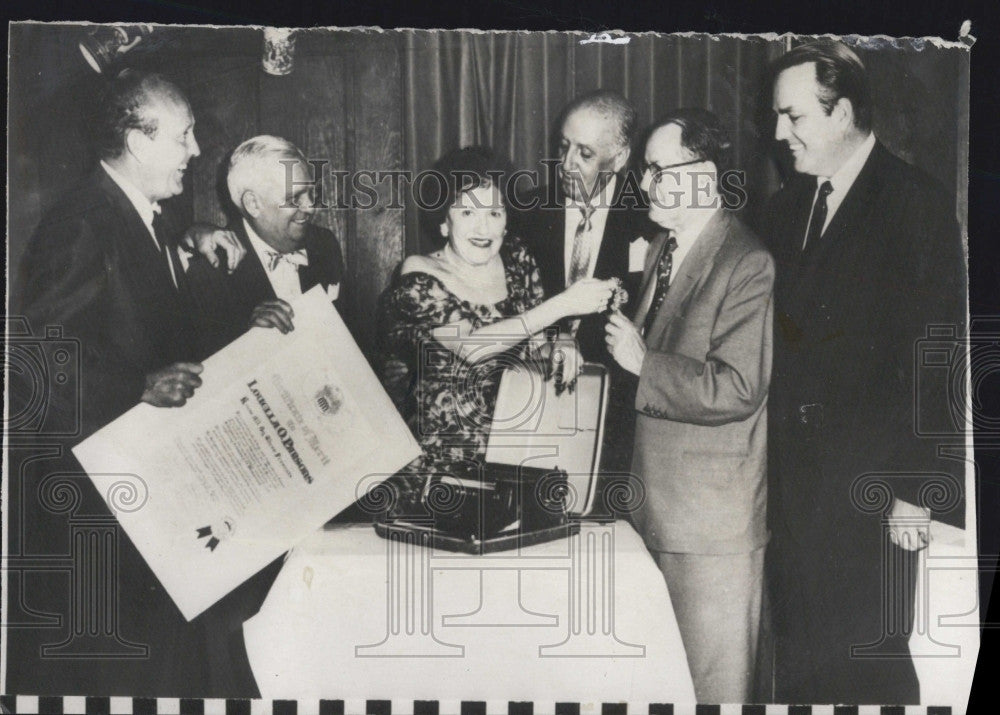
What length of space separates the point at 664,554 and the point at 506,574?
0.36m

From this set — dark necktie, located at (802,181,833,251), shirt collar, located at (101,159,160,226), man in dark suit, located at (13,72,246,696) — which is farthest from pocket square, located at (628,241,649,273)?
shirt collar, located at (101,159,160,226)

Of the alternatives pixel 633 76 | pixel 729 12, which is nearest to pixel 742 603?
pixel 633 76

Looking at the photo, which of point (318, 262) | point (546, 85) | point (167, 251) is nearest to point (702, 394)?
point (546, 85)

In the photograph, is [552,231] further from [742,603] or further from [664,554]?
[742,603]

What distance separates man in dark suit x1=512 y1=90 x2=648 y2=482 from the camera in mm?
2133

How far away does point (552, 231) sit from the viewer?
7.02 feet

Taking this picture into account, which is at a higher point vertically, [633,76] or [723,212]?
[633,76]

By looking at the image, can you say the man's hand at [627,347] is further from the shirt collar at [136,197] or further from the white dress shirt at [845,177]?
the shirt collar at [136,197]

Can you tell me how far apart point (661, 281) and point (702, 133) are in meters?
0.34

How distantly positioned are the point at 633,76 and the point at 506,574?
1153mm

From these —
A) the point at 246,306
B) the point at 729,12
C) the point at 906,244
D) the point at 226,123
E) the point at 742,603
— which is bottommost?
the point at 742,603

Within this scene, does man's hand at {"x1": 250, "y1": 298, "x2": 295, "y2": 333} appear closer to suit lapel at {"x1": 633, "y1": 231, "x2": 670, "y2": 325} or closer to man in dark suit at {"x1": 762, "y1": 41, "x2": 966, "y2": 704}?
suit lapel at {"x1": 633, "y1": 231, "x2": 670, "y2": 325}

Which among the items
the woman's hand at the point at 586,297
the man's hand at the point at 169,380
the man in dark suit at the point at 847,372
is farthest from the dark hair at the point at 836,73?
the man's hand at the point at 169,380

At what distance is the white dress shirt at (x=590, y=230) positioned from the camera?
214 centimetres
